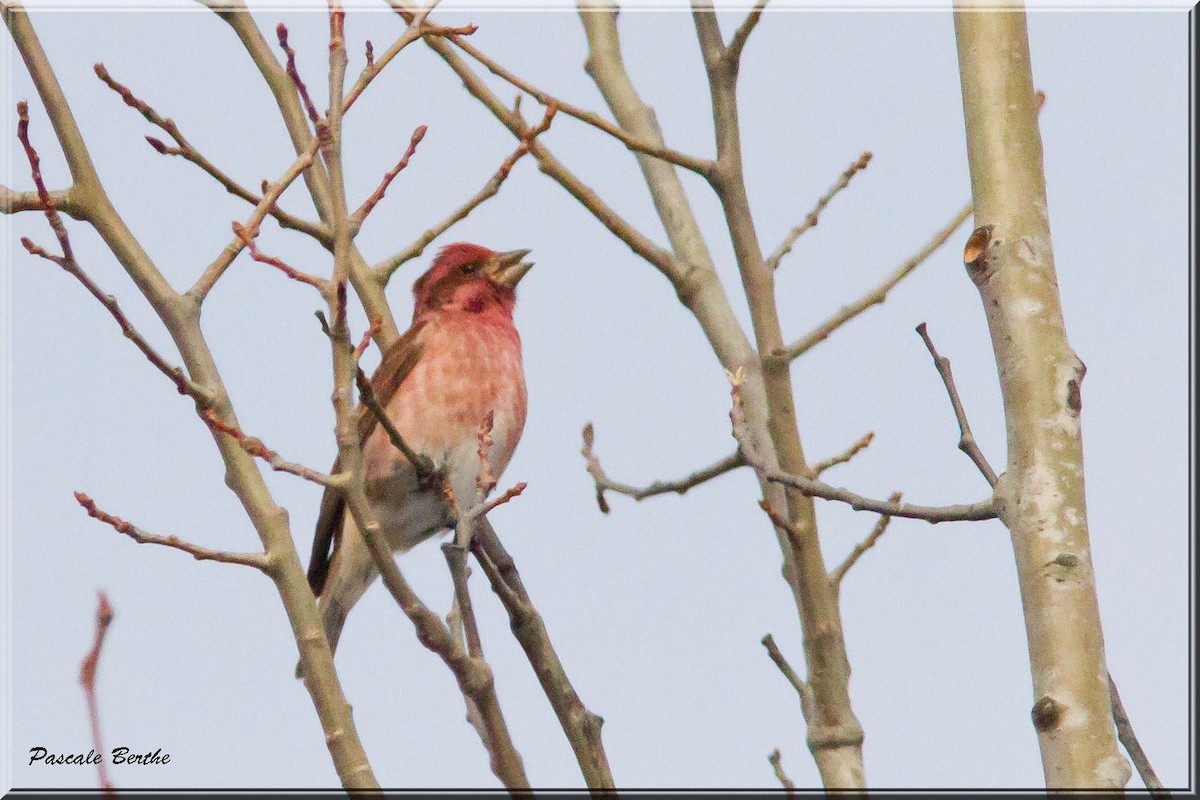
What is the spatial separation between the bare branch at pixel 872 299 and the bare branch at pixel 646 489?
0.42 m

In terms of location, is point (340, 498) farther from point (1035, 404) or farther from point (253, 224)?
point (1035, 404)

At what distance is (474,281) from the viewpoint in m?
7.78

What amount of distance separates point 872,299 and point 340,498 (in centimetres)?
274

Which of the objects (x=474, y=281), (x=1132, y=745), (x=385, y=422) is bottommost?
(x=1132, y=745)

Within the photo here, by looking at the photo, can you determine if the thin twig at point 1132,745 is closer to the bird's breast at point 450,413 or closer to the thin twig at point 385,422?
the thin twig at point 385,422

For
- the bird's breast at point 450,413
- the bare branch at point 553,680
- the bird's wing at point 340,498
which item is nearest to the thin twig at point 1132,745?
the bare branch at point 553,680

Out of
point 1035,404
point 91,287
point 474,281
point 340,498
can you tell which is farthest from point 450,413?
point 1035,404

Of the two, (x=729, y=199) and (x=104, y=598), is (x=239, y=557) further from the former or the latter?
(x=729, y=199)

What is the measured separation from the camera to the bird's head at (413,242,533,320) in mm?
7688

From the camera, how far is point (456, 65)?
18.6ft

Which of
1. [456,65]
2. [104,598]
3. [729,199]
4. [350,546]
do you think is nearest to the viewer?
[104,598]

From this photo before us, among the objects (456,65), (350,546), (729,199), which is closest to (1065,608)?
(729,199)

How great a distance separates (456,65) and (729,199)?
52.4 inches

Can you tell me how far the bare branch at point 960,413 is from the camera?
343 cm
